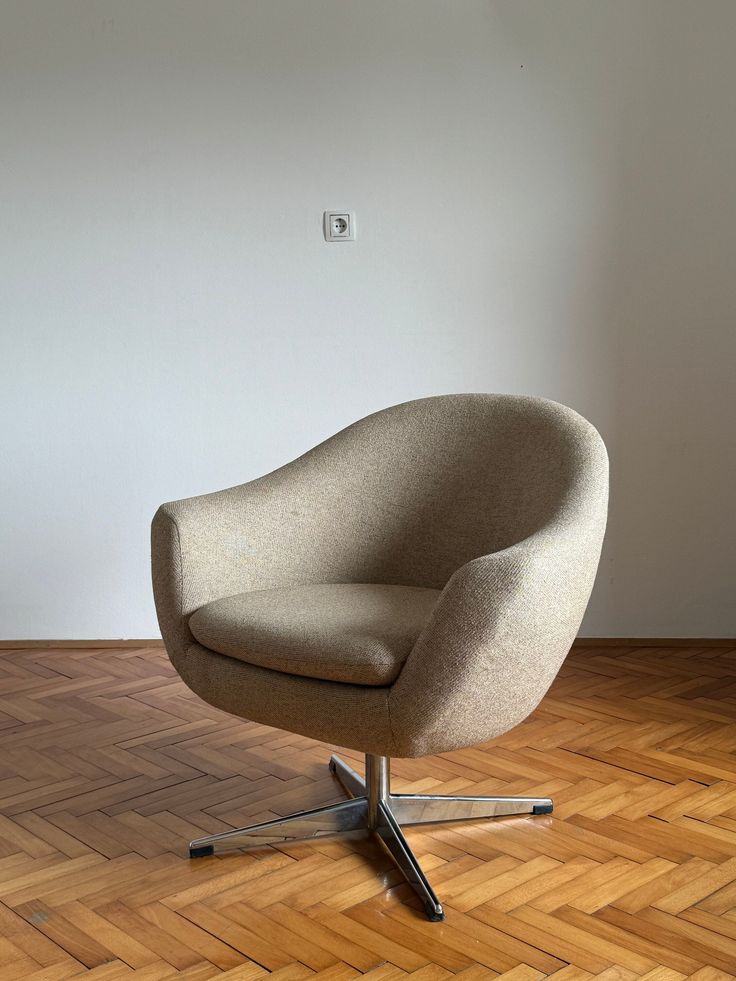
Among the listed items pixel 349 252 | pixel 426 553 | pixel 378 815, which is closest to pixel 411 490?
pixel 426 553

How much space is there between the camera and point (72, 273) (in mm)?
3275

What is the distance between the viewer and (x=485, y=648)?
1.67 meters

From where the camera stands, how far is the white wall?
3.17 meters

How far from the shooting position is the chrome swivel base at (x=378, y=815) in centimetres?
198

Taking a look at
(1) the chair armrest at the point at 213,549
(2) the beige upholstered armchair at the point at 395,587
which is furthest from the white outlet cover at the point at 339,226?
(1) the chair armrest at the point at 213,549

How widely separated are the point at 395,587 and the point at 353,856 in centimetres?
52

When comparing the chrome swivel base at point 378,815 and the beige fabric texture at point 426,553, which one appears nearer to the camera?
the beige fabric texture at point 426,553

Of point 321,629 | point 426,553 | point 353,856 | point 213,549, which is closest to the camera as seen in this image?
point 321,629

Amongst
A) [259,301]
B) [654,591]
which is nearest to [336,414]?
[259,301]

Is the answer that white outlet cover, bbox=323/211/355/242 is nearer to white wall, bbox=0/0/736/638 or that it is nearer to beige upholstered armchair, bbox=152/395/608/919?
white wall, bbox=0/0/736/638

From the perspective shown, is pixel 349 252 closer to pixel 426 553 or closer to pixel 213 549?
pixel 426 553

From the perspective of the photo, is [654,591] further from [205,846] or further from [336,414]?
[205,846]

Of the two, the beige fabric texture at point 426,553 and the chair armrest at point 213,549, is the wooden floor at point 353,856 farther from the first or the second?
Answer: the chair armrest at point 213,549

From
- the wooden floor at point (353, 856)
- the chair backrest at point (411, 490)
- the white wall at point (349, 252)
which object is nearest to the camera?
the wooden floor at point (353, 856)
